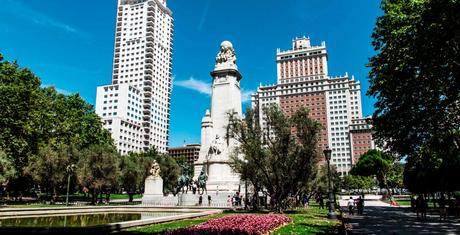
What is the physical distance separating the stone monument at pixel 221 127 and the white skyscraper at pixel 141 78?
222 feet

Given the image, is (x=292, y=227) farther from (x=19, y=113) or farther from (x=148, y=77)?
(x=148, y=77)

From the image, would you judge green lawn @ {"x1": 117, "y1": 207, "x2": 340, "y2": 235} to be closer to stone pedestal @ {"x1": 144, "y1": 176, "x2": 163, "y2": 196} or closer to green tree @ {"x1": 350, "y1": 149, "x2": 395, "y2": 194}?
stone pedestal @ {"x1": 144, "y1": 176, "x2": 163, "y2": 196}

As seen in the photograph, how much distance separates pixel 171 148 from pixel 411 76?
147643 millimetres

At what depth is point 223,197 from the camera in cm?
3697

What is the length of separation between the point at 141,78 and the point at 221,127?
83.0 metres

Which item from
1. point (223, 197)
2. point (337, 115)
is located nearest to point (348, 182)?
point (337, 115)

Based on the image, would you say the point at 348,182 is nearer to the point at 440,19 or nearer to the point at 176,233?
the point at 440,19

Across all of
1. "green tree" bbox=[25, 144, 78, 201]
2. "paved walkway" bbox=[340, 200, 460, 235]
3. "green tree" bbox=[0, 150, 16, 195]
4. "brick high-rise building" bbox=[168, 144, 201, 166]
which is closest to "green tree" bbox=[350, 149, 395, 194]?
"paved walkway" bbox=[340, 200, 460, 235]

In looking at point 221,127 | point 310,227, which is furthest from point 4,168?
point 310,227

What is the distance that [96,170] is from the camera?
39094 mm

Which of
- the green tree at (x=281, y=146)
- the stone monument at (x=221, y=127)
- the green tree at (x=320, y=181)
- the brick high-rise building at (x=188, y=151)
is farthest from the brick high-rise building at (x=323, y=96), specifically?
the green tree at (x=281, y=146)

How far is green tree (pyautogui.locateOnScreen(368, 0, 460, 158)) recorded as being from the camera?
17.0m

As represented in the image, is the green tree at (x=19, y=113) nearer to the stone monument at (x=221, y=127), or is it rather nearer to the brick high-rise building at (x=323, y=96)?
the stone monument at (x=221, y=127)

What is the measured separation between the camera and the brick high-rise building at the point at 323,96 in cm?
13075
